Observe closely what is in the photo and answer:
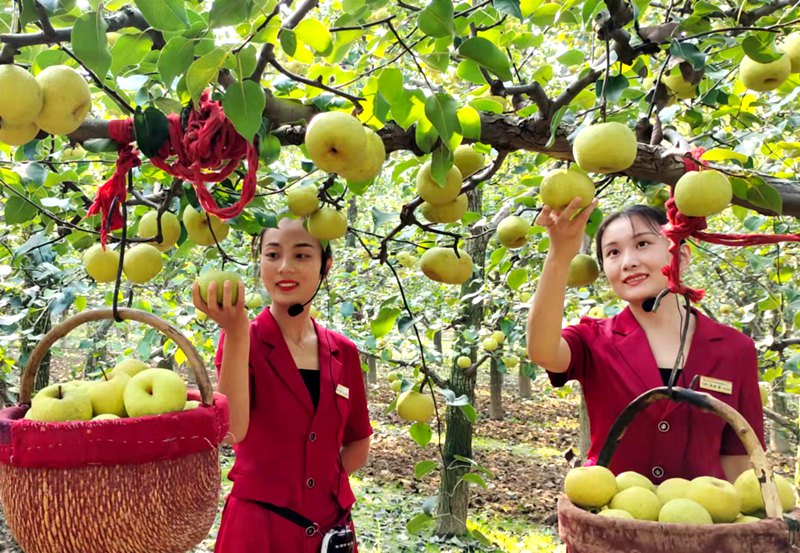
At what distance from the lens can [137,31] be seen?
56.0 inches

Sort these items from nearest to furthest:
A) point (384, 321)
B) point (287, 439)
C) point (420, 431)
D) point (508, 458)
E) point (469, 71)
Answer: point (469, 71) → point (287, 439) → point (384, 321) → point (420, 431) → point (508, 458)

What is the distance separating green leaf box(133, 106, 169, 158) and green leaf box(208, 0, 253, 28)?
1.67ft

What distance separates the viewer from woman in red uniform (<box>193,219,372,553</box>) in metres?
2.30

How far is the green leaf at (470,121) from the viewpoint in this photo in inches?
62.2

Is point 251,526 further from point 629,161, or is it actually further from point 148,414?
point 629,161

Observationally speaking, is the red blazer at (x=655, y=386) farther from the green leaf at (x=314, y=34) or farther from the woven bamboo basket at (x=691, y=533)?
the green leaf at (x=314, y=34)

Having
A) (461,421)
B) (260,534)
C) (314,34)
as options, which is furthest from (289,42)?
(461,421)

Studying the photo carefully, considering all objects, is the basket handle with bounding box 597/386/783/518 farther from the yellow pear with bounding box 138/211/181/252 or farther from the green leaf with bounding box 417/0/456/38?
the yellow pear with bounding box 138/211/181/252

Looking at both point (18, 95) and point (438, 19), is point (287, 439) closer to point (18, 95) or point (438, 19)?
point (18, 95)

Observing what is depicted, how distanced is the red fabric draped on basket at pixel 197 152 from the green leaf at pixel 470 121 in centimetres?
52

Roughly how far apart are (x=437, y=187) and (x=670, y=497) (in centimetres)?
95

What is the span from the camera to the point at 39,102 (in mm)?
1231

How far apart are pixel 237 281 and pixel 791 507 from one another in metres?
1.40

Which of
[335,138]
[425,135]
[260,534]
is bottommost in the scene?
[260,534]
